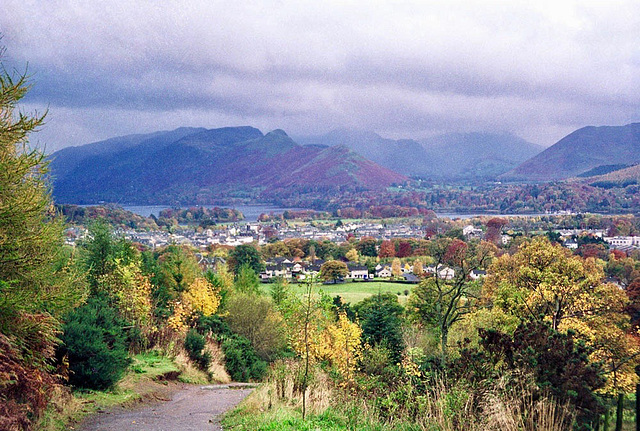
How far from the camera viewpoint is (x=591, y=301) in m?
22.4

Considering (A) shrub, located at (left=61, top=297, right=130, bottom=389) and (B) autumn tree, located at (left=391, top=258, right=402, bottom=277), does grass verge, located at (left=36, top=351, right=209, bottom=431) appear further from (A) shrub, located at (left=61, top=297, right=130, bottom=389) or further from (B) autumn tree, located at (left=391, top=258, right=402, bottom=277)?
(B) autumn tree, located at (left=391, top=258, right=402, bottom=277)

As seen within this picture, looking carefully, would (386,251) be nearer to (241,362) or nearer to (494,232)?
(494,232)

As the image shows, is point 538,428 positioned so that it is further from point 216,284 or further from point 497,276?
point 216,284

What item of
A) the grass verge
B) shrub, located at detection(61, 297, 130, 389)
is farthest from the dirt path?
shrub, located at detection(61, 297, 130, 389)

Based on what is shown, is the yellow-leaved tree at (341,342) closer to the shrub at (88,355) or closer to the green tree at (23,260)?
the shrub at (88,355)

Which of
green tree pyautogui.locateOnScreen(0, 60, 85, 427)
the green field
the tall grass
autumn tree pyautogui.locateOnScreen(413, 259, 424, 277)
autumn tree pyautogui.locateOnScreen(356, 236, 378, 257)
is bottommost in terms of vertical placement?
the green field

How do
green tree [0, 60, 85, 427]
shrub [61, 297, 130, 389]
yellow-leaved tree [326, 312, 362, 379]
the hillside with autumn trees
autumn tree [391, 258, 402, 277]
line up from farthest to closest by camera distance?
autumn tree [391, 258, 402, 277] → yellow-leaved tree [326, 312, 362, 379] → shrub [61, 297, 130, 389] → green tree [0, 60, 85, 427] → the hillside with autumn trees

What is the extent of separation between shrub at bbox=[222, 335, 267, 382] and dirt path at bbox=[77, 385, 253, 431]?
20.2 ft

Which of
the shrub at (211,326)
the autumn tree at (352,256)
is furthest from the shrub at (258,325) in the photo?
the autumn tree at (352,256)

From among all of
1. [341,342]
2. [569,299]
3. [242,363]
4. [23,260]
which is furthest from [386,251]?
[23,260]

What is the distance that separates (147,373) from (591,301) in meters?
17.2

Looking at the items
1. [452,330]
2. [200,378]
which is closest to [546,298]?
[452,330]

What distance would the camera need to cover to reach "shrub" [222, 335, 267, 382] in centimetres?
1959

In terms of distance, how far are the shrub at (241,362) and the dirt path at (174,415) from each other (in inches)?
243
